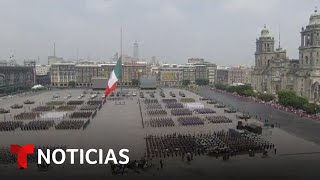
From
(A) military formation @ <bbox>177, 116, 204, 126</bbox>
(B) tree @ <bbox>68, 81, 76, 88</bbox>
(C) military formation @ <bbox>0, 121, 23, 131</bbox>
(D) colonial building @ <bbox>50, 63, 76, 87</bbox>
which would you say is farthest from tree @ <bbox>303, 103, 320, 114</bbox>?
(D) colonial building @ <bbox>50, 63, 76, 87</bbox>

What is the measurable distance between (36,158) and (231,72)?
15682 centimetres

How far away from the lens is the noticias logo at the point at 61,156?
30828 mm

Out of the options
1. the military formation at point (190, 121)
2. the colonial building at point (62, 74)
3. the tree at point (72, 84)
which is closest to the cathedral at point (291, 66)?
the military formation at point (190, 121)

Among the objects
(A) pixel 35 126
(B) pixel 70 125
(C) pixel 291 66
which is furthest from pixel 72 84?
(B) pixel 70 125

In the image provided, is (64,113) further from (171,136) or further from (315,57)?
(315,57)

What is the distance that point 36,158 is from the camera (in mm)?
32125

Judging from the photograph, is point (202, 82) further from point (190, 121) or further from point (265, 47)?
point (190, 121)

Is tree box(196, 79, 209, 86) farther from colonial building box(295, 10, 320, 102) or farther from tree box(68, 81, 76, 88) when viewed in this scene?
colonial building box(295, 10, 320, 102)

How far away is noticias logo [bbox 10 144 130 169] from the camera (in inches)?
1214

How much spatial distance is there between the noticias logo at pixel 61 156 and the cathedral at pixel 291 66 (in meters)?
56.6

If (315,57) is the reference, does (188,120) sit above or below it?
below

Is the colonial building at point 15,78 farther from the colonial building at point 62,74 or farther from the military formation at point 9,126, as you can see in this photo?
the military formation at point 9,126

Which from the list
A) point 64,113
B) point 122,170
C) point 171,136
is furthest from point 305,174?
point 64,113

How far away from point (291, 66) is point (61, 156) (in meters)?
71.8
